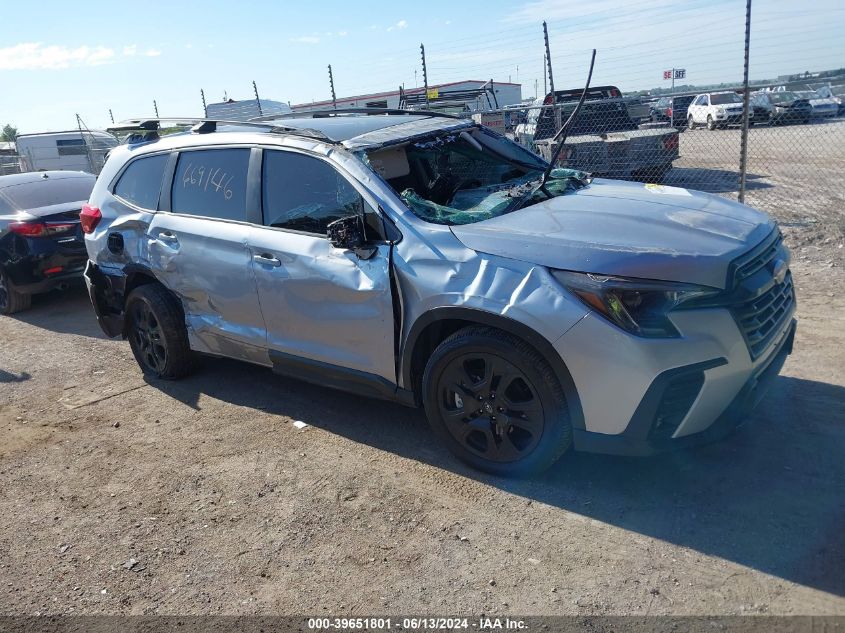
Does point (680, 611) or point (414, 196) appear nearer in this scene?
point (680, 611)

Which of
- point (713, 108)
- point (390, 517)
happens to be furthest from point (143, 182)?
point (713, 108)

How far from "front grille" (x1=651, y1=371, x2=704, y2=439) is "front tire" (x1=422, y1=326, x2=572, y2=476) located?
0.41 meters

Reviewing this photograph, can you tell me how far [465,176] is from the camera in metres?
4.69

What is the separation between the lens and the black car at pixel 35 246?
25.4 ft

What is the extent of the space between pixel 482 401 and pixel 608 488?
760 millimetres

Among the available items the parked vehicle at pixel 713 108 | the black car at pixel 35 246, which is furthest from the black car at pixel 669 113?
the black car at pixel 35 246

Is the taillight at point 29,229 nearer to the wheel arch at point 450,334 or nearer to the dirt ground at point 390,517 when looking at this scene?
the dirt ground at point 390,517

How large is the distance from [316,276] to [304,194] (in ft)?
1.77

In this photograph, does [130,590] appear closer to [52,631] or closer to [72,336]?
[52,631]

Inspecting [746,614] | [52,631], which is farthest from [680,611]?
[52,631]

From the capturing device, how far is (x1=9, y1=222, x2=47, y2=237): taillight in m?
7.71

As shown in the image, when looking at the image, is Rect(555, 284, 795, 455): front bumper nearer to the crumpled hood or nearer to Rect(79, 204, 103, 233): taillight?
the crumpled hood

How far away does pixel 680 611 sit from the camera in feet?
8.70

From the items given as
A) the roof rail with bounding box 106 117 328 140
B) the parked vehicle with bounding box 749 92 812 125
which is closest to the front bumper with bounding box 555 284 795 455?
the roof rail with bounding box 106 117 328 140
